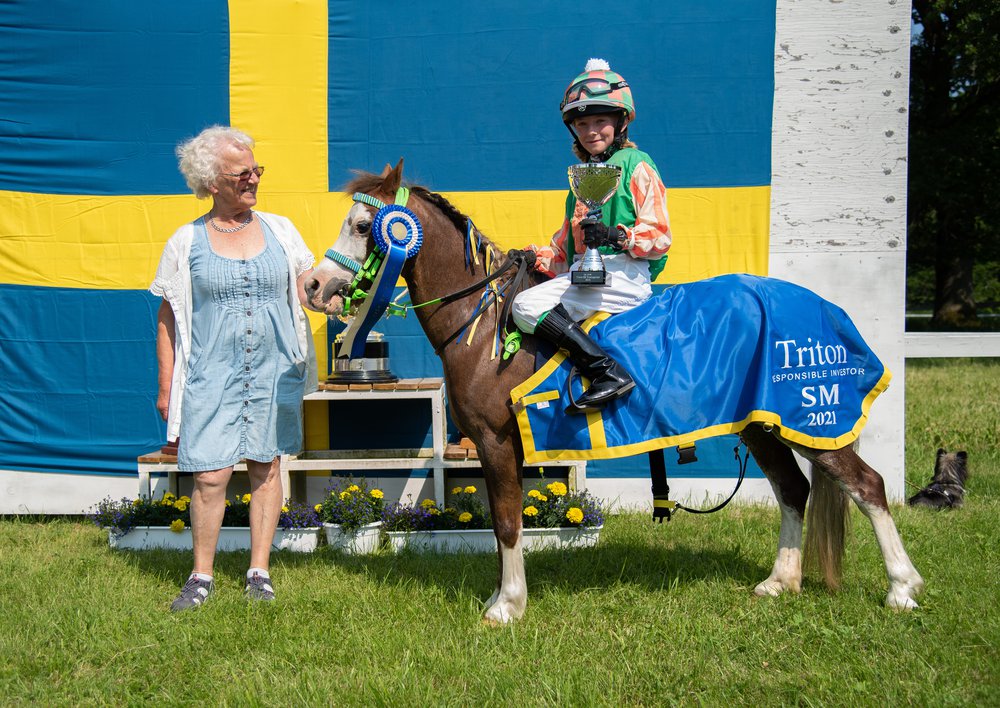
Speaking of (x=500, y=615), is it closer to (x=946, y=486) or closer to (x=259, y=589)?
(x=259, y=589)

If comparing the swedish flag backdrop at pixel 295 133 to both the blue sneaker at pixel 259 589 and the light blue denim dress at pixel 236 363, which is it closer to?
the light blue denim dress at pixel 236 363

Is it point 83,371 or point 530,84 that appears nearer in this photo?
point 530,84

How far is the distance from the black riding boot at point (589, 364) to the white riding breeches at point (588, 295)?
0.06 meters

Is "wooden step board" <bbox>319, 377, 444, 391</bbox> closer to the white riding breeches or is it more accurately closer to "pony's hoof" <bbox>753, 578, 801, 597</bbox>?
the white riding breeches

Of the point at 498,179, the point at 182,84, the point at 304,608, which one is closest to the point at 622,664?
the point at 304,608

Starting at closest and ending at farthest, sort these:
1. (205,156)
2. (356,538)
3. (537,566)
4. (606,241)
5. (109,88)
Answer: (606,241) < (205,156) < (537,566) < (356,538) < (109,88)

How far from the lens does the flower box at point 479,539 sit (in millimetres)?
4949

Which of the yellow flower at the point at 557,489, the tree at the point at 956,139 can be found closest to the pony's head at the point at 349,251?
the yellow flower at the point at 557,489

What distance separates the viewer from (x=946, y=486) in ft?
18.3

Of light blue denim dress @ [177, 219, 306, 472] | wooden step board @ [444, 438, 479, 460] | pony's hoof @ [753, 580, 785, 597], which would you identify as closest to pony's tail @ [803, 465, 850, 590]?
pony's hoof @ [753, 580, 785, 597]

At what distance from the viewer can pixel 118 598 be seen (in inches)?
159

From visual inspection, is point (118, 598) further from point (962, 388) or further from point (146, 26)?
point (962, 388)

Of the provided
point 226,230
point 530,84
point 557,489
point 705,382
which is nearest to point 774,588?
point 705,382

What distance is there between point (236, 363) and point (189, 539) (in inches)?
70.3
